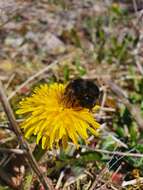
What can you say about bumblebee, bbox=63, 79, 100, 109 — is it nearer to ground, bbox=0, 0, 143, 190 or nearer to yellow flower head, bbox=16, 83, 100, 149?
yellow flower head, bbox=16, 83, 100, 149

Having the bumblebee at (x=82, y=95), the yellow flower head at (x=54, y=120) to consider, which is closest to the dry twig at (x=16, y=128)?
the yellow flower head at (x=54, y=120)

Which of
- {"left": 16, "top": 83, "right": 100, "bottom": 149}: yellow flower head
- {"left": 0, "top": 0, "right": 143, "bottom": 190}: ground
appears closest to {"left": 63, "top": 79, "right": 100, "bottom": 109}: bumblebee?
{"left": 16, "top": 83, "right": 100, "bottom": 149}: yellow flower head

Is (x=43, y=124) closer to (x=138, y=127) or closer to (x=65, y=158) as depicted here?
(x=65, y=158)

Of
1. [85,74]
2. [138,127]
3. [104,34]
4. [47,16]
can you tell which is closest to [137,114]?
[138,127]

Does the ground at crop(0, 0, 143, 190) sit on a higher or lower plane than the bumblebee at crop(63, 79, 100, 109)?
lower

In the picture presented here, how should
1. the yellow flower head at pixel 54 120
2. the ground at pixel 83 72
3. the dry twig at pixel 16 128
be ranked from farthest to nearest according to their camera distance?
the ground at pixel 83 72
the yellow flower head at pixel 54 120
the dry twig at pixel 16 128

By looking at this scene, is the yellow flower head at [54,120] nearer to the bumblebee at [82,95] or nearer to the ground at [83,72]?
the bumblebee at [82,95]

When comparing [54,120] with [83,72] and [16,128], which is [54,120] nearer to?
[16,128]

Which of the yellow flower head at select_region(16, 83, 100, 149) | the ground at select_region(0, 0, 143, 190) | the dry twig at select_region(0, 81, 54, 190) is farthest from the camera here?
the ground at select_region(0, 0, 143, 190)

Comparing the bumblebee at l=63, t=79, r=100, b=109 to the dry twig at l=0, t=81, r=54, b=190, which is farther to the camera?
the bumblebee at l=63, t=79, r=100, b=109
